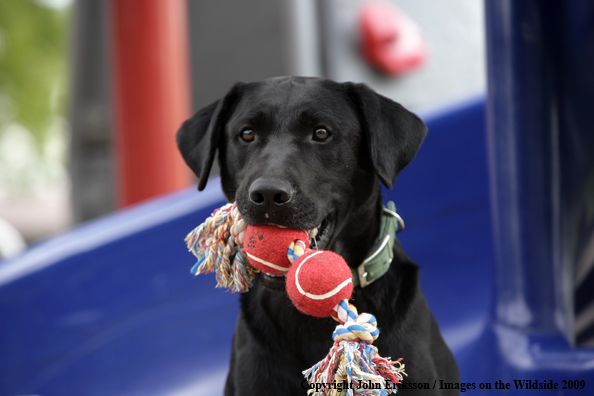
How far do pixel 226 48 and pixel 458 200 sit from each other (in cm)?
357

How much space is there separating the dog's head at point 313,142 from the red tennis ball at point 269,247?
3.0 inches

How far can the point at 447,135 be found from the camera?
3.09 metres

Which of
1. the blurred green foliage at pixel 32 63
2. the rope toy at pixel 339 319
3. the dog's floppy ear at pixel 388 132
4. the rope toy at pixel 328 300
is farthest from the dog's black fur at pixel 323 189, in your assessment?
the blurred green foliage at pixel 32 63

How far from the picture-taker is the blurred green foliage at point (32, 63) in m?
15.1

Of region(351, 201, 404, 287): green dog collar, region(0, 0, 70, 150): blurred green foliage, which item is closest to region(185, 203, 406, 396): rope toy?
region(351, 201, 404, 287): green dog collar

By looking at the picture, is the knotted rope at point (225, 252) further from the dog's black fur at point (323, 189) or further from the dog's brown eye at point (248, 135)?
the dog's brown eye at point (248, 135)

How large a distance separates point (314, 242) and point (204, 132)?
1.86 feet

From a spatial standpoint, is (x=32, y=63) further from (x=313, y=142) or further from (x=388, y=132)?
(x=388, y=132)

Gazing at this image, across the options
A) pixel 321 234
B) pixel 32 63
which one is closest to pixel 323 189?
pixel 321 234

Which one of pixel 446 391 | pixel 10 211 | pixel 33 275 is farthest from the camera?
pixel 10 211

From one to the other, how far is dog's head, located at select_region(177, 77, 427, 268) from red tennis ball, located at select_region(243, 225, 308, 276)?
0.25 feet

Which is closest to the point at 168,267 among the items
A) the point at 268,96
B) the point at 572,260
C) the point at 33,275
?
the point at 33,275

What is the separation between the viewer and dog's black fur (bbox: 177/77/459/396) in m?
1.63

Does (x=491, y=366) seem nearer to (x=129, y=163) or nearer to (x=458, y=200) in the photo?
(x=458, y=200)
